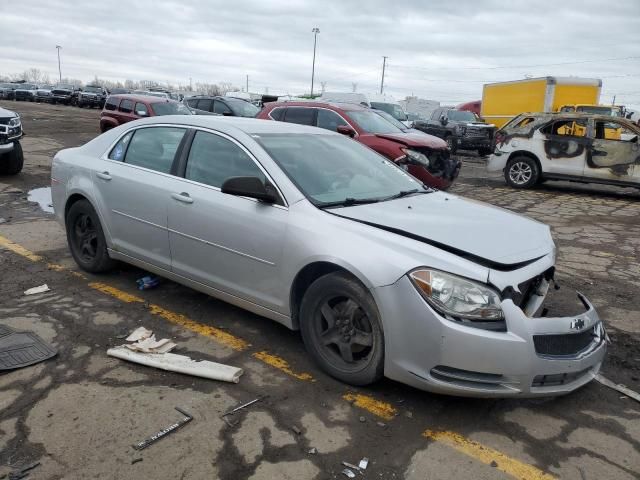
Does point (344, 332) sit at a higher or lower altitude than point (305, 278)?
lower

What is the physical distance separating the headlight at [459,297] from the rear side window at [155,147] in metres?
2.45

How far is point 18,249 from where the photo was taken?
5945mm

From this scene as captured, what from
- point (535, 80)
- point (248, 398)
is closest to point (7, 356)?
point (248, 398)

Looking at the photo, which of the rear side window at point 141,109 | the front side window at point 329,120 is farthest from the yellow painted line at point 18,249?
the rear side window at point 141,109

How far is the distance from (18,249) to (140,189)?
2383 millimetres

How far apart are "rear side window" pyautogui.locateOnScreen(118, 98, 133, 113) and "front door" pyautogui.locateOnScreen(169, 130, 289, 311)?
1256 cm

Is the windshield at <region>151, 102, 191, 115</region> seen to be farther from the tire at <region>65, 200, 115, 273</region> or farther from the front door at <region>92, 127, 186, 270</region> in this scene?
the front door at <region>92, 127, 186, 270</region>

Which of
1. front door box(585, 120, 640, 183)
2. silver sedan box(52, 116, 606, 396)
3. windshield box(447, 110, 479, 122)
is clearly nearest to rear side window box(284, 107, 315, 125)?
silver sedan box(52, 116, 606, 396)

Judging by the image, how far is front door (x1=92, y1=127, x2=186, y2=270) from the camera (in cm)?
436

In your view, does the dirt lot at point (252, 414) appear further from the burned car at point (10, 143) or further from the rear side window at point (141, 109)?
the rear side window at point (141, 109)

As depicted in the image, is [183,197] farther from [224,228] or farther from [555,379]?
[555,379]

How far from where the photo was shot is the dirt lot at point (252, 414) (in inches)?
105

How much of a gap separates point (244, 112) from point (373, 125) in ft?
24.6

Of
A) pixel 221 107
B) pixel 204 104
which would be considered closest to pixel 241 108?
pixel 221 107
